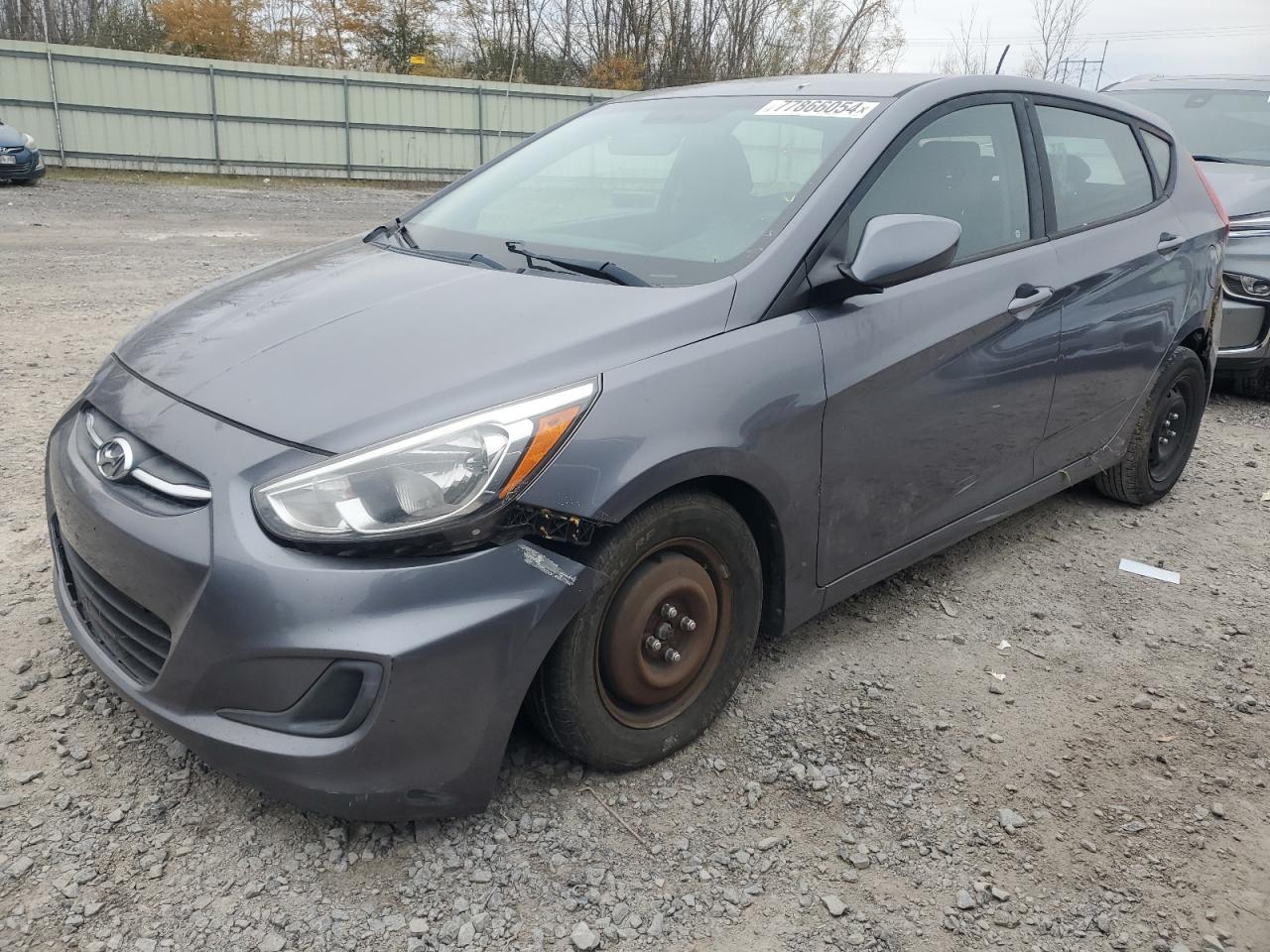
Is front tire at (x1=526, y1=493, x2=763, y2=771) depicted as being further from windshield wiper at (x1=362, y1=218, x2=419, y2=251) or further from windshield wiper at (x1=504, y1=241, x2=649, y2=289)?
windshield wiper at (x1=362, y1=218, x2=419, y2=251)

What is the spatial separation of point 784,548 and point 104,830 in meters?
1.71

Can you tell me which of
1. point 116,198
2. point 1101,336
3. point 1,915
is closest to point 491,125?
point 116,198

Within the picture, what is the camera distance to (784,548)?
2658 mm

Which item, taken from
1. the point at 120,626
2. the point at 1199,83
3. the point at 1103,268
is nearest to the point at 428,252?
the point at 120,626

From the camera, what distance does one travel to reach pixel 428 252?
308cm

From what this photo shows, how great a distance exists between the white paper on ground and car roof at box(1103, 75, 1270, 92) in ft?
16.5

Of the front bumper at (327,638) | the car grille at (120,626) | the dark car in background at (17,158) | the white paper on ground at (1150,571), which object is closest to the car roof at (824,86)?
the front bumper at (327,638)

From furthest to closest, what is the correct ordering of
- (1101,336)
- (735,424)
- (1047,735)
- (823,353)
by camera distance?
(1101,336)
(1047,735)
(823,353)
(735,424)

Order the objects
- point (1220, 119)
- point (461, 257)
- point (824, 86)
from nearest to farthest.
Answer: point (461, 257)
point (824, 86)
point (1220, 119)

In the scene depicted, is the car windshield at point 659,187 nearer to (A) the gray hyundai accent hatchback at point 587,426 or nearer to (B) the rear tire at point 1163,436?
(A) the gray hyundai accent hatchback at point 587,426

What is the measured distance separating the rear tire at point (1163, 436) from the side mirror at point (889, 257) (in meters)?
1.93

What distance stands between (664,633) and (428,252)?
141 centimetres

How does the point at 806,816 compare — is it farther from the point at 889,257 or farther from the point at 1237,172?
the point at 1237,172

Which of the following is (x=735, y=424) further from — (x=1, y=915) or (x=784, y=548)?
(x=1, y=915)
